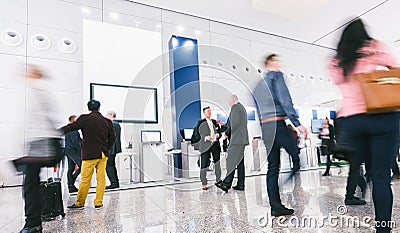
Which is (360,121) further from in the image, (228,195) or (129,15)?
(129,15)

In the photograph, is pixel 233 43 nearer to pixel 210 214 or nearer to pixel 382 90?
pixel 210 214

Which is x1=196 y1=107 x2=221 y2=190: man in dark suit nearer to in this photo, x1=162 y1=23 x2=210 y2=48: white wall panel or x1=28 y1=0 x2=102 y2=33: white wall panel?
x1=162 y1=23 x2=210 y2=48: white wall panel

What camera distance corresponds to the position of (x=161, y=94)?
20.6ft

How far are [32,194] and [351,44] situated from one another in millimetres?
2331

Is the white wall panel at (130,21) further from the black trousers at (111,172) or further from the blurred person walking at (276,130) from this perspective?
the blurred person walking at (276,130)

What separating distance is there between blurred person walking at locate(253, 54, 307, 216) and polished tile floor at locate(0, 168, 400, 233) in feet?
0.62

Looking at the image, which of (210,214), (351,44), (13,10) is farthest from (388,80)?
(13,10)

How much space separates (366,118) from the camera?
1.31 m

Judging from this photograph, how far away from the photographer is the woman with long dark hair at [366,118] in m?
1.28

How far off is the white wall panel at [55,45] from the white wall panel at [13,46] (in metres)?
0.09

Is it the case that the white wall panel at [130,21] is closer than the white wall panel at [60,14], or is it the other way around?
the white wall panel at [60,14]

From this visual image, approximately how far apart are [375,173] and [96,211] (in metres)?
2.45

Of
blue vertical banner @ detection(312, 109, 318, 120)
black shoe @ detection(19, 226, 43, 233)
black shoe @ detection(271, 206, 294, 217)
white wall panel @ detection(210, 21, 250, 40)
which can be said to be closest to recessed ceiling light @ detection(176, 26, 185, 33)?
white wall panel @ detection(210, 21, 250, 40)

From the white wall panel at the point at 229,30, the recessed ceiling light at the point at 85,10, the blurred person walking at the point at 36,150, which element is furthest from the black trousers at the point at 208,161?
the white wall panel at the point at 229,30
